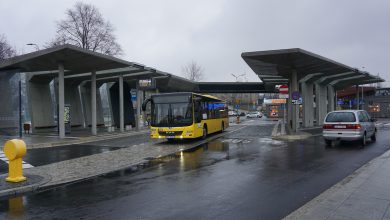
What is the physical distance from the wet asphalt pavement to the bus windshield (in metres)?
7.04

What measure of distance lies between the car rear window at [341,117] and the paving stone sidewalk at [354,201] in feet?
28.9

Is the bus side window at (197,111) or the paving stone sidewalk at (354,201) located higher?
the bus side window at (197,111)

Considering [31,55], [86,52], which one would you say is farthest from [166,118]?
[31,55]

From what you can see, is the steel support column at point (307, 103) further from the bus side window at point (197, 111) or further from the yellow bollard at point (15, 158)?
the yellow bollard at point (15, 158)

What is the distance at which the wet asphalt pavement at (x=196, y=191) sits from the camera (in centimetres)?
684

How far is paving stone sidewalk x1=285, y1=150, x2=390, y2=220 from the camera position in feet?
19.8

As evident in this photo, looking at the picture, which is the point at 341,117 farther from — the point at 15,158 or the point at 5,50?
the point at 5,50

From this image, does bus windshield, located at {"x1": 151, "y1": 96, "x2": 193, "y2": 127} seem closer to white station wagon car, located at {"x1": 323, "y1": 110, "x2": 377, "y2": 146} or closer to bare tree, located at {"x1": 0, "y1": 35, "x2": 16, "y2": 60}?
white station wagon car, located at {"x1": 323, "y1": 110, "x2": 377, "y2": 146}

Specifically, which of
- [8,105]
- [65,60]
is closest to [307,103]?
[65,60]

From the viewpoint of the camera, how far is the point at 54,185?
970 cm

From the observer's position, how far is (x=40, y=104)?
105 feet

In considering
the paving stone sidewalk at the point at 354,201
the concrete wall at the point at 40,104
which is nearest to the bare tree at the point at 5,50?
the concrete wall at the point at 40,104

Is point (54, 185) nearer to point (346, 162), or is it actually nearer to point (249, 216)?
point (249, 216)

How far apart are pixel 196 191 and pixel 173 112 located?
40.4ft
